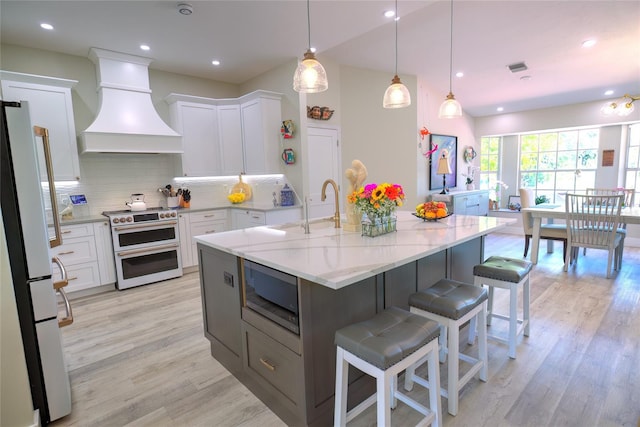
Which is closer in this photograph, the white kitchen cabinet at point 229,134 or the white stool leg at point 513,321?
the white stool leg at point 513,321

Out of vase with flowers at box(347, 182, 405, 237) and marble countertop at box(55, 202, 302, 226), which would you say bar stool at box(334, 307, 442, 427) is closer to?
vase with flowers at box(347, 182, 405, 237)

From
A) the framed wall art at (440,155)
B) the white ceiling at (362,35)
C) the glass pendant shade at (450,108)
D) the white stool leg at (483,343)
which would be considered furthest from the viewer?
the framed wall art at (440,155)

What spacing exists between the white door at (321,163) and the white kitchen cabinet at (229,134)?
44.9 inches

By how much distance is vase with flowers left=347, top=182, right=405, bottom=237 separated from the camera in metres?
2.04

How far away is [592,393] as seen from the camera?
6.21ft

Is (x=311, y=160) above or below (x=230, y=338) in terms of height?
above

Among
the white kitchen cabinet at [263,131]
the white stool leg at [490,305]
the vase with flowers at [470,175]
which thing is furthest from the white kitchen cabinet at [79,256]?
the vase with flowers at [470,175]

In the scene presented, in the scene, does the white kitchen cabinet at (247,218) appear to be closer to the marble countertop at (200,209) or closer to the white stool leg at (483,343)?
the marble countertop at (200,209)

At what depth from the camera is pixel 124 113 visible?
3.90 meters

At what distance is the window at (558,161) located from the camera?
592cm

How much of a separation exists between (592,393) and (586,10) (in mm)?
3503

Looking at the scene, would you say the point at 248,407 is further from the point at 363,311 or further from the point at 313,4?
the point at 313,4

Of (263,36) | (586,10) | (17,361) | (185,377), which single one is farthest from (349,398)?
(586,10)

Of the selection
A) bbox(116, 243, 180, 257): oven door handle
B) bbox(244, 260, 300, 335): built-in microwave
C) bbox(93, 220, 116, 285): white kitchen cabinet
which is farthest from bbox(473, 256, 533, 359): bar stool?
bbox(93, 220, 116, 285): white kitchen cabinet
